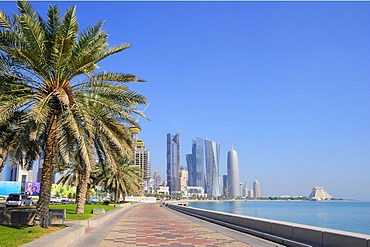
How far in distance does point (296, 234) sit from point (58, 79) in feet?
34.0

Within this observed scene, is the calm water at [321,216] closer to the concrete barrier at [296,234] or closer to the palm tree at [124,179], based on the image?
the palm tree at [124,179]

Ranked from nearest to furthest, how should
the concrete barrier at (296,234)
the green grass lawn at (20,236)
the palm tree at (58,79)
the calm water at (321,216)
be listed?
the concrete barrier at (296,234), the green grass lawn at (20,236), the palm tree at (58,79), the calm water at (321,216)

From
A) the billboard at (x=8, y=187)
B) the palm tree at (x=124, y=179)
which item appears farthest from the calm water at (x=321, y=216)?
the billboard at (x=8, y=187)

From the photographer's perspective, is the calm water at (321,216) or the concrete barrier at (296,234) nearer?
the concrete barrier at (296,234)

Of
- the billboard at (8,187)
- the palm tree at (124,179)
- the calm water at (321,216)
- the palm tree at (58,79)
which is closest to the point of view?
the palm tree at (58,79)

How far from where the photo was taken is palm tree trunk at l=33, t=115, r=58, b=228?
14.0 meters

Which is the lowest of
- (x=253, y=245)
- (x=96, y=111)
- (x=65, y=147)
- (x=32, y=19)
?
(x=253, y=245)

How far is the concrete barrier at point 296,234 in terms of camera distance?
29.1 feet

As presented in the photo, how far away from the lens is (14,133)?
19188mm

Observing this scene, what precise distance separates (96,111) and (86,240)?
5.02 m

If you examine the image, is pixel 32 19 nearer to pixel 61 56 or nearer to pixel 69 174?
pixel 61 56

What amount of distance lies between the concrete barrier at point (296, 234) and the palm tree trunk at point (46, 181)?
854 cm

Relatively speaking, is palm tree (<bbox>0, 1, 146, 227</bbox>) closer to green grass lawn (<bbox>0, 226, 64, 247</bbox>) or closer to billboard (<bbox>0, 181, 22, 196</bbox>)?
green grass lawn (<bbox>0, 226, 64, 247</bbox>)

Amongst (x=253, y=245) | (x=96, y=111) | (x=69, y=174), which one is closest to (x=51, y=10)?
(x=96, y=111)
